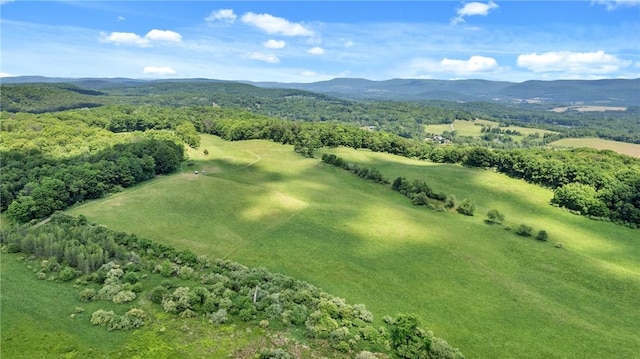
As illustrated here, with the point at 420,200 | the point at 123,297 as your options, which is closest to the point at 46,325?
the point at 123,297

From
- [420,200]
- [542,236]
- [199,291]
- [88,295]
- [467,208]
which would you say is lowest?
[542,236]

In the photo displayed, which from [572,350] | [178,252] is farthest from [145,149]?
[572,350]

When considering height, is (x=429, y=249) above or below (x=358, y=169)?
below

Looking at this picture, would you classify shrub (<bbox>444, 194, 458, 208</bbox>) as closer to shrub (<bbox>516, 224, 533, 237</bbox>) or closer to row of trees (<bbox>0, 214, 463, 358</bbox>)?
shrub (<bbox>516, 224, 533, 237</bbox>)

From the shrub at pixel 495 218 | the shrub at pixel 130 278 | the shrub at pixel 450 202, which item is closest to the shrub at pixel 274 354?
the shrub at pixel 130 278

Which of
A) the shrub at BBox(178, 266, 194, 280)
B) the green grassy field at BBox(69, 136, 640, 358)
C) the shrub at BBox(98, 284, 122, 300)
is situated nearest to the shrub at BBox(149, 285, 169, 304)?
the shrub at BBox(98, 284, 122, 300)

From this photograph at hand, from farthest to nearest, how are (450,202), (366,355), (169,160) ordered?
(169,160)
(450,202)
(366,355)

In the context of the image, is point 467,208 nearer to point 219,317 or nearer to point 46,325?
point 219,317

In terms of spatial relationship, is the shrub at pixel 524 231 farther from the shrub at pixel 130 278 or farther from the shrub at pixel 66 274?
the shrub at pixel 66 274

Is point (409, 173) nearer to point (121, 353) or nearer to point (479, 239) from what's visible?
point (479, 239)
